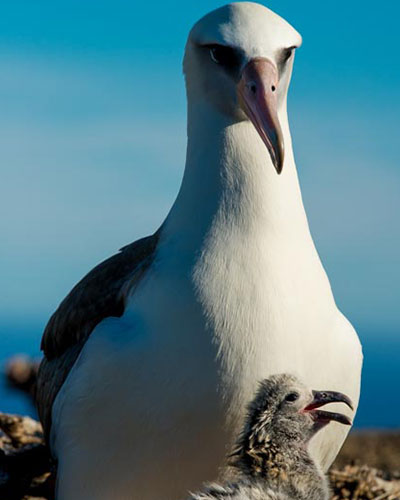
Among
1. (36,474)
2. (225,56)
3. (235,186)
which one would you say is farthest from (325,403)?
(36,474)

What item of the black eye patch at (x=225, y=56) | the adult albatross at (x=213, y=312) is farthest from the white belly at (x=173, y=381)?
the black eye patch at (x=225, y=56)

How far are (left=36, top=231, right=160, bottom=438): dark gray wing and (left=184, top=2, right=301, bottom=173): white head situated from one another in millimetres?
887

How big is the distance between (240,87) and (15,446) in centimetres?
344

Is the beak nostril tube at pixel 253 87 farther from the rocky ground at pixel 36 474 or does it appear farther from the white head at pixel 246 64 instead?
the rocky ground at pixel 36 474

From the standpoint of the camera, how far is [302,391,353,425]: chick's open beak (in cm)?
626

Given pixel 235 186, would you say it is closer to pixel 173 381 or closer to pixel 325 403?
pixel 173 381

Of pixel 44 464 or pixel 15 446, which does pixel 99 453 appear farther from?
pixel 15 446

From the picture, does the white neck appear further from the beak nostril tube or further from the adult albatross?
the beak nostril tube

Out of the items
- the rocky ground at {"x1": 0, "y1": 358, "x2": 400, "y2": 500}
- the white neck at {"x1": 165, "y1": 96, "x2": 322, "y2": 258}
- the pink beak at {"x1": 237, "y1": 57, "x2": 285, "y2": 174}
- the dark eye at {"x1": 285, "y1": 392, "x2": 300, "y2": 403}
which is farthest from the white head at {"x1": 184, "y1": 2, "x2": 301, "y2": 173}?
the rocky ground at {"x1": 0, "y1": 358, "x2": 400, "y2": 500}

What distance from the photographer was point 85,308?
7238 mm

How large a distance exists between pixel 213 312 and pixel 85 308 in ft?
3.77

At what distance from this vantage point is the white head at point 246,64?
20.8 ft

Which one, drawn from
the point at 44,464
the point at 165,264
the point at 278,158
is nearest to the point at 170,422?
the point at 165,264

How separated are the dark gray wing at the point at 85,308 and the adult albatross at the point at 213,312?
38 millimetres
